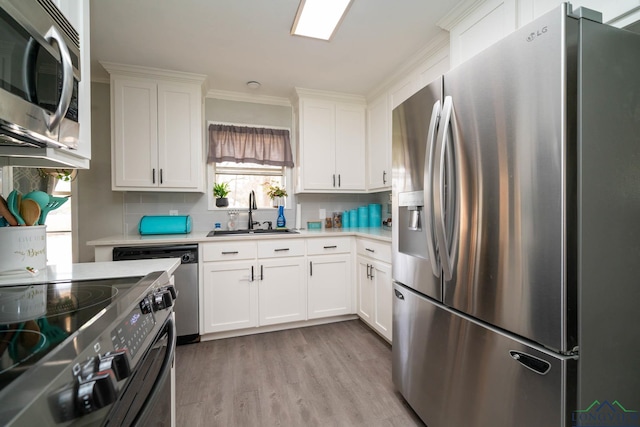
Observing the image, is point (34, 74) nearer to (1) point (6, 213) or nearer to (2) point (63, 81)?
(2) point (63, 81)

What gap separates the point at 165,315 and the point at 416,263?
1.15 m

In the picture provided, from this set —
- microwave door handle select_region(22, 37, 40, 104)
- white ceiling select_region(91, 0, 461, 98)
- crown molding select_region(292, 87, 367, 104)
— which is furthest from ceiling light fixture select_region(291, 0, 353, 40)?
microwave door handle select_region(22, 37, 40, 104)

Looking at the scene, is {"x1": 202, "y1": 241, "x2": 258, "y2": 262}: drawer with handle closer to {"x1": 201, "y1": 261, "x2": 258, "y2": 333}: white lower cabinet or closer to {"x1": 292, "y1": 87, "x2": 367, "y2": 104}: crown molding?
{"x1": 201, "y1": 261, "x2": 258, "y2": 333}: white lower cabinet

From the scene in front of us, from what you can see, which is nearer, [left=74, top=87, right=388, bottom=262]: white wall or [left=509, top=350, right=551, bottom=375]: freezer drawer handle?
[left=509, top=350, right=551, bottom=375]: freezer drawer handle

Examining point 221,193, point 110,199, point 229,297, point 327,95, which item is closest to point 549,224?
point 229,297

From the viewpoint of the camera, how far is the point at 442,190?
120cm

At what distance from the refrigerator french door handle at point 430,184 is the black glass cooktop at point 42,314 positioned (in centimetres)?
120

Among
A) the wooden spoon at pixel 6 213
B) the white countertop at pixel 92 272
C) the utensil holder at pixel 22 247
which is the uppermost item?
the wooden spoon at pixel 6 213

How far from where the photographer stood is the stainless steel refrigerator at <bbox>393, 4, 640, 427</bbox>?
84 centimetres

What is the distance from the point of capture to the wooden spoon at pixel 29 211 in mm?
1113

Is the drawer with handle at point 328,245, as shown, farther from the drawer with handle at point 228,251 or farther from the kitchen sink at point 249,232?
the drawer with handle at point 228,251

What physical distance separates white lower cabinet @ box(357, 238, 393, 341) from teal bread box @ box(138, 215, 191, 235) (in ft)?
5.56

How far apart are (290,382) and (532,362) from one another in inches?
56.7

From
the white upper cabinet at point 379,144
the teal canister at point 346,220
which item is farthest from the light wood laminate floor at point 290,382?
the white upper cabinet at point 379,144
